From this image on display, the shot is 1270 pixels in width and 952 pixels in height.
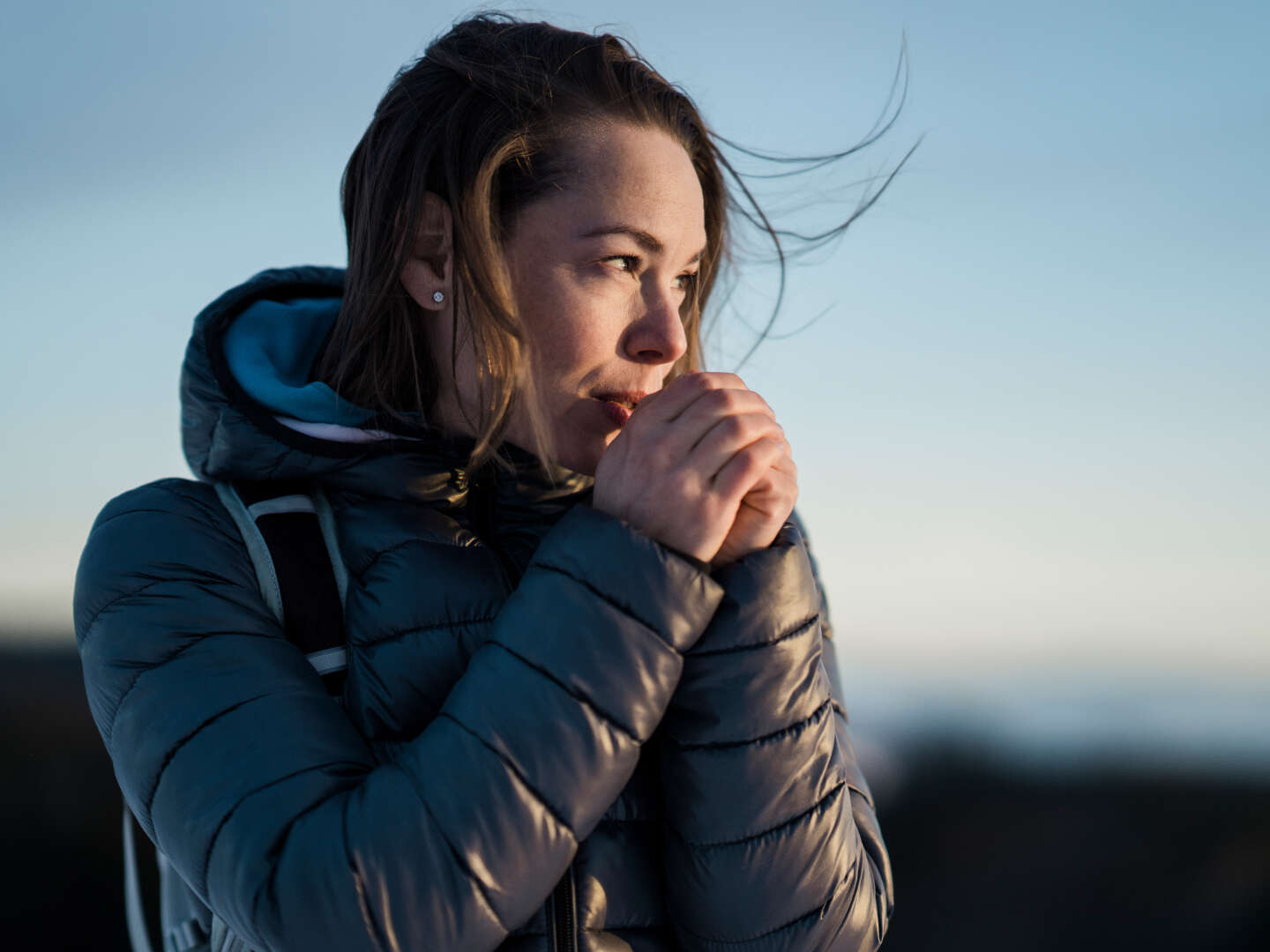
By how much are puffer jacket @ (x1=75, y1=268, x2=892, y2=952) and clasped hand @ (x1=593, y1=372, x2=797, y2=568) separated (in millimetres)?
42

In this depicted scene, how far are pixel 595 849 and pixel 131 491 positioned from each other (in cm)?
92

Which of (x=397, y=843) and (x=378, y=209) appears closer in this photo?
(x=397, y=843)

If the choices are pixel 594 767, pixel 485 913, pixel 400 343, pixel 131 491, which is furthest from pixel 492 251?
pixel 485 913

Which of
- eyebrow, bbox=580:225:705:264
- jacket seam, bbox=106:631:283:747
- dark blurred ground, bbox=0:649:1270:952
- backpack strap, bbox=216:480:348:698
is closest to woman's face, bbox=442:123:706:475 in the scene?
eyebrow, bbox=580:225:705:264

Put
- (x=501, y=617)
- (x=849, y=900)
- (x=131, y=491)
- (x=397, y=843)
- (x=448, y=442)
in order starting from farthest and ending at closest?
(x=448, y=442), (x=131, y=491), (x=849, y=900), (x=501, y=617), (x=397, y=843)

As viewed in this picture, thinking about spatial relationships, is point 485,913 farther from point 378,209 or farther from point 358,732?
point 378,209

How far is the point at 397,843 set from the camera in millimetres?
1079

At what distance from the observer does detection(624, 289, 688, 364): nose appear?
5.13 feet

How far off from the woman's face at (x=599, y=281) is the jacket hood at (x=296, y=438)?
94 mm

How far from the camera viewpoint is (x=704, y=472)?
129cm

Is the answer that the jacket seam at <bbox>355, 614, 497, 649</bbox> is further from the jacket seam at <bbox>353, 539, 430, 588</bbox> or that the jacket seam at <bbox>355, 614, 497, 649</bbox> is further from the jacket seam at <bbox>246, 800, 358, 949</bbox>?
the jacket seam at <bbox>246, 800, 358, 949</bbox>

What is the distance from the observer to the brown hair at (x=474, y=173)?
156 centimetres

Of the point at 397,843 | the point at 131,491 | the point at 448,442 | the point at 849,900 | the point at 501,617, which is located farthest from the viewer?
the point at 448,442

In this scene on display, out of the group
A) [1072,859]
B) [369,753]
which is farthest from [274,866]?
[1072,859]
